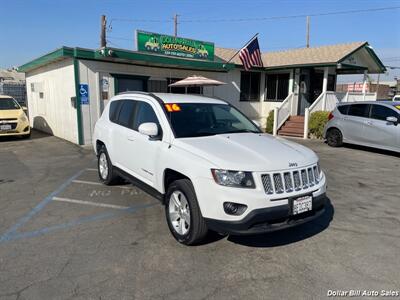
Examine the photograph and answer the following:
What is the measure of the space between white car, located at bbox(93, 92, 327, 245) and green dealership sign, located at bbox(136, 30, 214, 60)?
26.6 feet

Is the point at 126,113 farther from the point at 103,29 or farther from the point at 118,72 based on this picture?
the point at 103,29

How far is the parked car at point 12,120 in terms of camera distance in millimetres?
12320

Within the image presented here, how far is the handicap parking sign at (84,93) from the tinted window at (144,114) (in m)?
6.93

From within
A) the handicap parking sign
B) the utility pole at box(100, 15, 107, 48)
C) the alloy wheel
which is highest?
the utility pole at box(100, 15, 107, 48)

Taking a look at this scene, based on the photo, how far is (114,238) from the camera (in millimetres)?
4145

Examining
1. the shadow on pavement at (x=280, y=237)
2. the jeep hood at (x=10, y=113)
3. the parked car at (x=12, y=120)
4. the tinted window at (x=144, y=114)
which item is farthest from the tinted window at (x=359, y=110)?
the jeep hood at (x=10, y=113)

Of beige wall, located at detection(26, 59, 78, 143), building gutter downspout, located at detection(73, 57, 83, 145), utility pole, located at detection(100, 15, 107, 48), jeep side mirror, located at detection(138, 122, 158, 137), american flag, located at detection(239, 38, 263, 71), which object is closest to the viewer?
jeep side mirror, located at detection(138, 122, 158, 137)

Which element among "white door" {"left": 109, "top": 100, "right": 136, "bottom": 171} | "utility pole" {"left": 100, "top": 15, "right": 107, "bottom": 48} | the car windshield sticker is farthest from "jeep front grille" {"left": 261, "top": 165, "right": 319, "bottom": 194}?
"utility pole" {"left": 100, "top": 15, "right": 107, "bottom": 48}

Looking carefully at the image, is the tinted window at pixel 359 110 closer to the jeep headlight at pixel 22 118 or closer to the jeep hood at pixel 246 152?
the jeep hood at pixel 246 152

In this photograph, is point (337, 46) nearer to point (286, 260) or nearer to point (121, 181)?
point (121, 181)

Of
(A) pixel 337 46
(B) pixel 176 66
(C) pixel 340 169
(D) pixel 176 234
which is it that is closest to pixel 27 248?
(D) pixel 176 234

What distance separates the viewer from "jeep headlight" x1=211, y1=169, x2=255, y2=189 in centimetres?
337

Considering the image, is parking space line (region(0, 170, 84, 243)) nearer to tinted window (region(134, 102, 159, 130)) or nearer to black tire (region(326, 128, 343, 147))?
tinted window (region(134, 102, 159, 130))

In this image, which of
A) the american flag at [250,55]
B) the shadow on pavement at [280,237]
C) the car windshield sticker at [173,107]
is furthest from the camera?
the american flag at [250,55]
